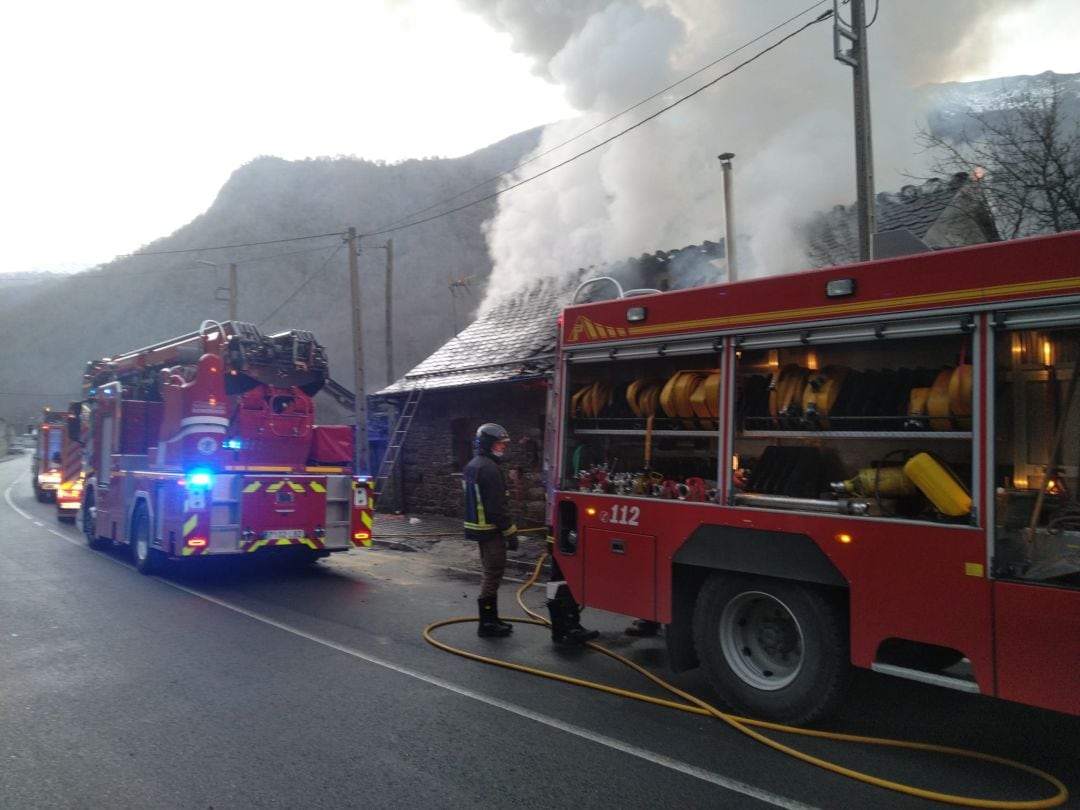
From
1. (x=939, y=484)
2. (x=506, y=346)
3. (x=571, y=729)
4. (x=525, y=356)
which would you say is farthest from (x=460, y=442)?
(x=939, y=484)

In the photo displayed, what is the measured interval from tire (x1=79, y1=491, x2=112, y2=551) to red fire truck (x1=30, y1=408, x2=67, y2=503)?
853 centimetres

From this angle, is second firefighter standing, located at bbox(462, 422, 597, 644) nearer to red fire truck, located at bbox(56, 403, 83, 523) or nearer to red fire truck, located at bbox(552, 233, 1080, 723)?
red fire truck, located at bbox(552, 233, 1080, 723)

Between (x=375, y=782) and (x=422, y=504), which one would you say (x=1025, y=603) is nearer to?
(x=375, y=782)

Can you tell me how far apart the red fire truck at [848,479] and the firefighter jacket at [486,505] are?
88cm

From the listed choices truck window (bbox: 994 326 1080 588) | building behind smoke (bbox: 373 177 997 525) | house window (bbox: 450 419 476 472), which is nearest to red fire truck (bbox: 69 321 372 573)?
building behind smoke (bbox: 373 177 997 525)

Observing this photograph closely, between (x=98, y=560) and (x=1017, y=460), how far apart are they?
37.4 ft

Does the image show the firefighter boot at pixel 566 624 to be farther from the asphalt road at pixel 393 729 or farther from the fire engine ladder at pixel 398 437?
the fire engine ladder at pixel 398 437

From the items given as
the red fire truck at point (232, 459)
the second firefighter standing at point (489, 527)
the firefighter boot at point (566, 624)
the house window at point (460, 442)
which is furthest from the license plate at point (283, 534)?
the house window at point (460, 442)

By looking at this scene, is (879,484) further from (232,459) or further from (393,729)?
(232,459)

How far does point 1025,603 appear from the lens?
363cm

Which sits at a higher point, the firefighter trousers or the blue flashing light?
the blue flashing light

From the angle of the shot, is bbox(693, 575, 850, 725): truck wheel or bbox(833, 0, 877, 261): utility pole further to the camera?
bbox(833, 0, 877, 261): utility pole

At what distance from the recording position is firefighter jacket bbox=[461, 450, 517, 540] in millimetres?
6660

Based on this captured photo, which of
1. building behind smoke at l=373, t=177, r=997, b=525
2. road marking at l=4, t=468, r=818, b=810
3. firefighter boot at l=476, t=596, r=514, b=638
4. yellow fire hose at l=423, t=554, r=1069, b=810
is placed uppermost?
building behind smoke at l=373, t=177, r=997, b=525
